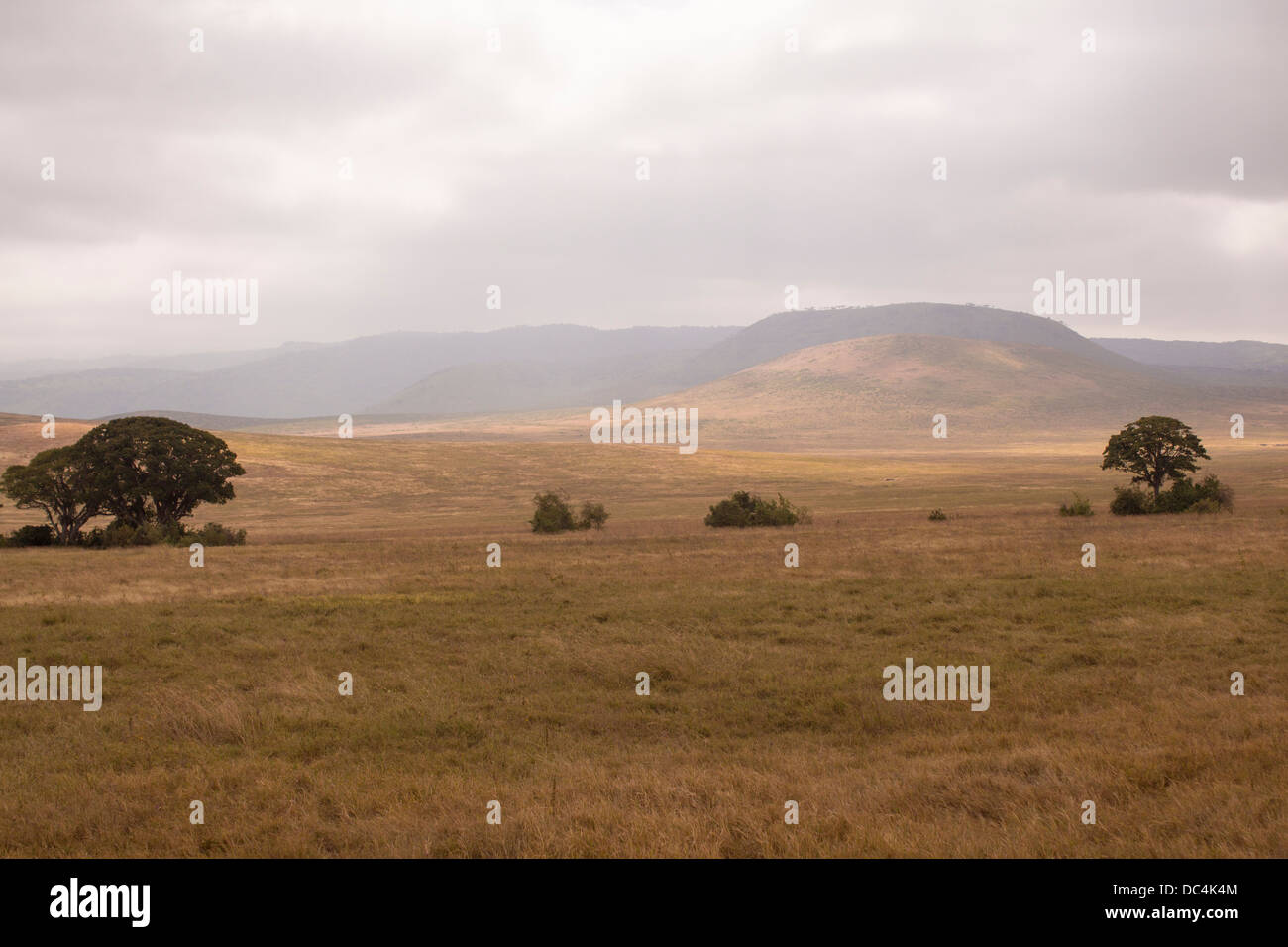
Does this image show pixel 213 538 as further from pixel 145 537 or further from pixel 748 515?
pixel 748 515

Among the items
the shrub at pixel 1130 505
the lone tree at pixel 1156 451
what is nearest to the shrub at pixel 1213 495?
the lone tree at pixel 1156 451

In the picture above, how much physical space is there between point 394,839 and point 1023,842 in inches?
207

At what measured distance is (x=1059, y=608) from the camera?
18531mm

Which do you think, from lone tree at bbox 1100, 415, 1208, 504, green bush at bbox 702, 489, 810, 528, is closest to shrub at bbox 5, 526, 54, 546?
green bush at bbox 702, 489, 810, 528

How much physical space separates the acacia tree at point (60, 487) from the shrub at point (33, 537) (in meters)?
0.44

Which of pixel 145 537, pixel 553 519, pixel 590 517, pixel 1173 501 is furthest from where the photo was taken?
pixel 590 517

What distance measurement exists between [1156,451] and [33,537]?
59.9 m

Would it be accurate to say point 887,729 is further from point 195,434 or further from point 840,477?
point 840,477

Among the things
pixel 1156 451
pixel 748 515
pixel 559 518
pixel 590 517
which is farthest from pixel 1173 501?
pixel 559 518

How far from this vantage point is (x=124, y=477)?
129ft

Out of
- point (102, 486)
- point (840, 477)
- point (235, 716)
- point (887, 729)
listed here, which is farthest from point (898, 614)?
point (840, 477)

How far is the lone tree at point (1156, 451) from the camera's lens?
4806cm

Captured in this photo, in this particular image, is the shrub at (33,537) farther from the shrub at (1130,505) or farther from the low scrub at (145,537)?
the shrub at (1130,505)

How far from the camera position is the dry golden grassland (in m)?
7.29
